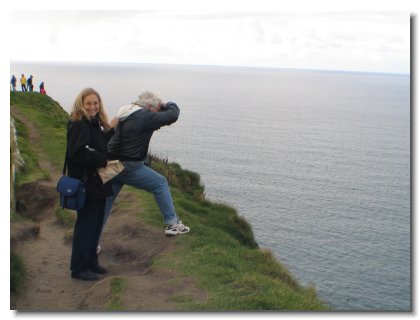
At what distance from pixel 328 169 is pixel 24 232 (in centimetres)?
3651

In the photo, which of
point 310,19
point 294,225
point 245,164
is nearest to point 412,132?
point 310,19

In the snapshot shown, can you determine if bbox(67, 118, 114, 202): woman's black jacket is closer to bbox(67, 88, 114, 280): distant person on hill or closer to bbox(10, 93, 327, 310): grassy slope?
bbox(67, 88, 114, 280): distant person on hill

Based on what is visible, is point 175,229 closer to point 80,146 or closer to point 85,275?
point 85,275

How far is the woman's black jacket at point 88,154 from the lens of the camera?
8.66m

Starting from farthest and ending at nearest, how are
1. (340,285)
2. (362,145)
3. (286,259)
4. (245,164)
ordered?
(245,164), (362,145), (286,259), (340,285)

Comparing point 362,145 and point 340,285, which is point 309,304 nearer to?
point 340,285

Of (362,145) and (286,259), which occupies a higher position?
(362,145)

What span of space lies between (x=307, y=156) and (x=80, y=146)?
41.3 meters

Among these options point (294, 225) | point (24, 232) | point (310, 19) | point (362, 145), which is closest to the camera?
point (310, 19)

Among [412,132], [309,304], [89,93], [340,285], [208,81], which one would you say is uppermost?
[208,81]

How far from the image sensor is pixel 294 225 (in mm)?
33719

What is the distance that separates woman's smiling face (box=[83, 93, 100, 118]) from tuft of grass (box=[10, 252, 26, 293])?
321cm

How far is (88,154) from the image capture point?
8.73 m

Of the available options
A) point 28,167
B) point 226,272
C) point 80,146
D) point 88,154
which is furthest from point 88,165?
point 28,167
